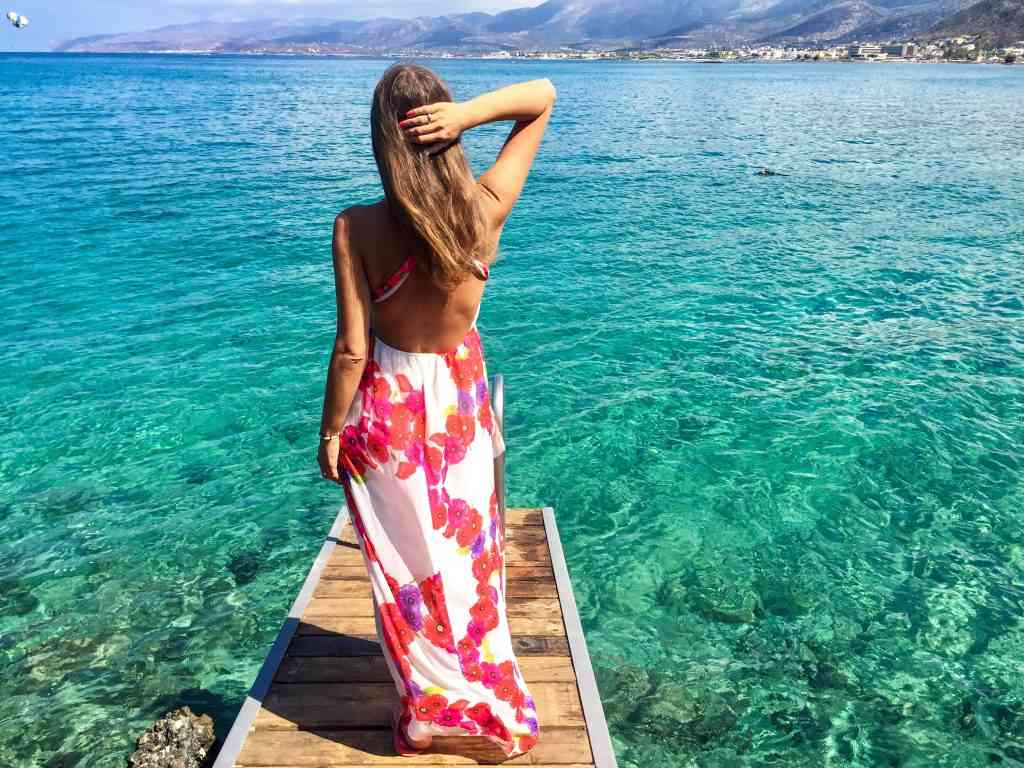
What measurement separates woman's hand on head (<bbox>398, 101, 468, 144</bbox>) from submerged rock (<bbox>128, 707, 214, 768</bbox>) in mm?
4505

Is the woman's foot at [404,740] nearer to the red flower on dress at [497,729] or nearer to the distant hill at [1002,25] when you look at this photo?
the red flower on dress at [497,729]

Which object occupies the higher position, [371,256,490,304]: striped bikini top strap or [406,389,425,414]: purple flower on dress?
[371,256,490,304]: striped bikini top strap

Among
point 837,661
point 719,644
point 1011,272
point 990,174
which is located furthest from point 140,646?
point 990,174

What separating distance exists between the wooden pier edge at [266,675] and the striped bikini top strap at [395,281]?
7.79 ft

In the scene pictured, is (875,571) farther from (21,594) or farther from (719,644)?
(21,594)

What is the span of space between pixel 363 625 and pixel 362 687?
0.60 metres

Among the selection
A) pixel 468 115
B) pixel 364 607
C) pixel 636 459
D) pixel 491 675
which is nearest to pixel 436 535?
pixel 491 675

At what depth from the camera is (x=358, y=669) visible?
13.6ft

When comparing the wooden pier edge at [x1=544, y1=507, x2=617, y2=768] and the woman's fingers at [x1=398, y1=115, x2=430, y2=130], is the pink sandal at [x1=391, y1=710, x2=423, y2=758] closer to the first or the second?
the wooden pier edge at [x1=544, y1=507, x2=617, y2=768]

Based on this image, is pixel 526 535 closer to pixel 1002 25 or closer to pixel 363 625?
pixel 363 625

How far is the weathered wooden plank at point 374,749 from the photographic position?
3472mm

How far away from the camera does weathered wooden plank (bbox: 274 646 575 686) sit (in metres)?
4.05

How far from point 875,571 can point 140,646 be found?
6.94 meters

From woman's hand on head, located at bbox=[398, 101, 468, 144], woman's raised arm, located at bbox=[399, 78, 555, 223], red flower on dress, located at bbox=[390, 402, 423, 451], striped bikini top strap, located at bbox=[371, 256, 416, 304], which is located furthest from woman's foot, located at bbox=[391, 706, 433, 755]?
woman's hand on head, located at bbox=[398, 101, 468, 144]
